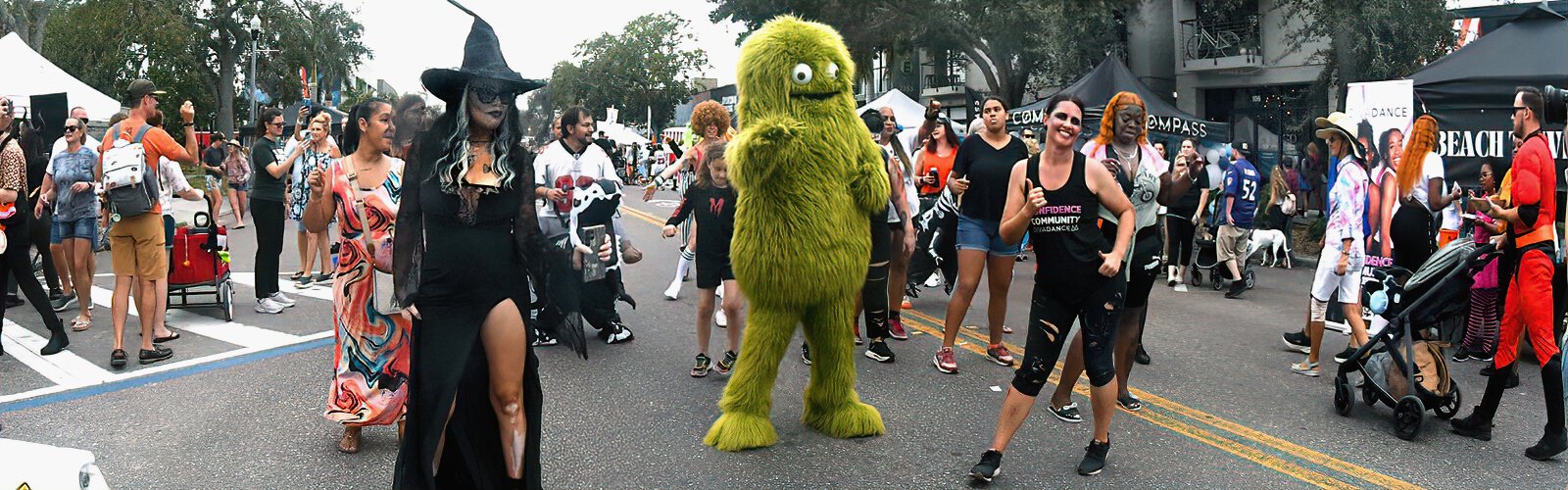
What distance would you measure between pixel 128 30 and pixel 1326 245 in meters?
36.9

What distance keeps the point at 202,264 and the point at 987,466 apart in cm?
708

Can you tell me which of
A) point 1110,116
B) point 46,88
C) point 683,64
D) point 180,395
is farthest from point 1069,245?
point 683,64

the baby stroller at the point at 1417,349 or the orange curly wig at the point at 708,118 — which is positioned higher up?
the orange curly wig at the point at 708,118

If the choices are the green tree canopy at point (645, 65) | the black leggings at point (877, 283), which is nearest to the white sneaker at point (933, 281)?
the black leggings at point (877, 283)

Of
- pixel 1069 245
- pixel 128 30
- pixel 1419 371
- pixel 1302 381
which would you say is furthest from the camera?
pixel 128 30

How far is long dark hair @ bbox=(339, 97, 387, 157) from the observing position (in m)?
4.72

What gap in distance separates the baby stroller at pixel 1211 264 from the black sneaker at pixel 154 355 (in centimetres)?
935

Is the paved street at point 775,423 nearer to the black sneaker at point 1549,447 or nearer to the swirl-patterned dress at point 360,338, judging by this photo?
the black sneaker at point 1549,447

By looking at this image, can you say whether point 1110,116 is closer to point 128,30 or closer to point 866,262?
point 866,262

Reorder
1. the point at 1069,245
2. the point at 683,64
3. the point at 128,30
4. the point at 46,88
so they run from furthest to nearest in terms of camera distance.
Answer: the point at 683,64, the point at 128,30, the point at 46,88, the point at 1069,245

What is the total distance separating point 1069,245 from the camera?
4543 millimetres

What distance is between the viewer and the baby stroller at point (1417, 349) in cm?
541

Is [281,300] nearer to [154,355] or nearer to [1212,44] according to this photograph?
[154,355]

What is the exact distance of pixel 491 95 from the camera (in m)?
3.67
